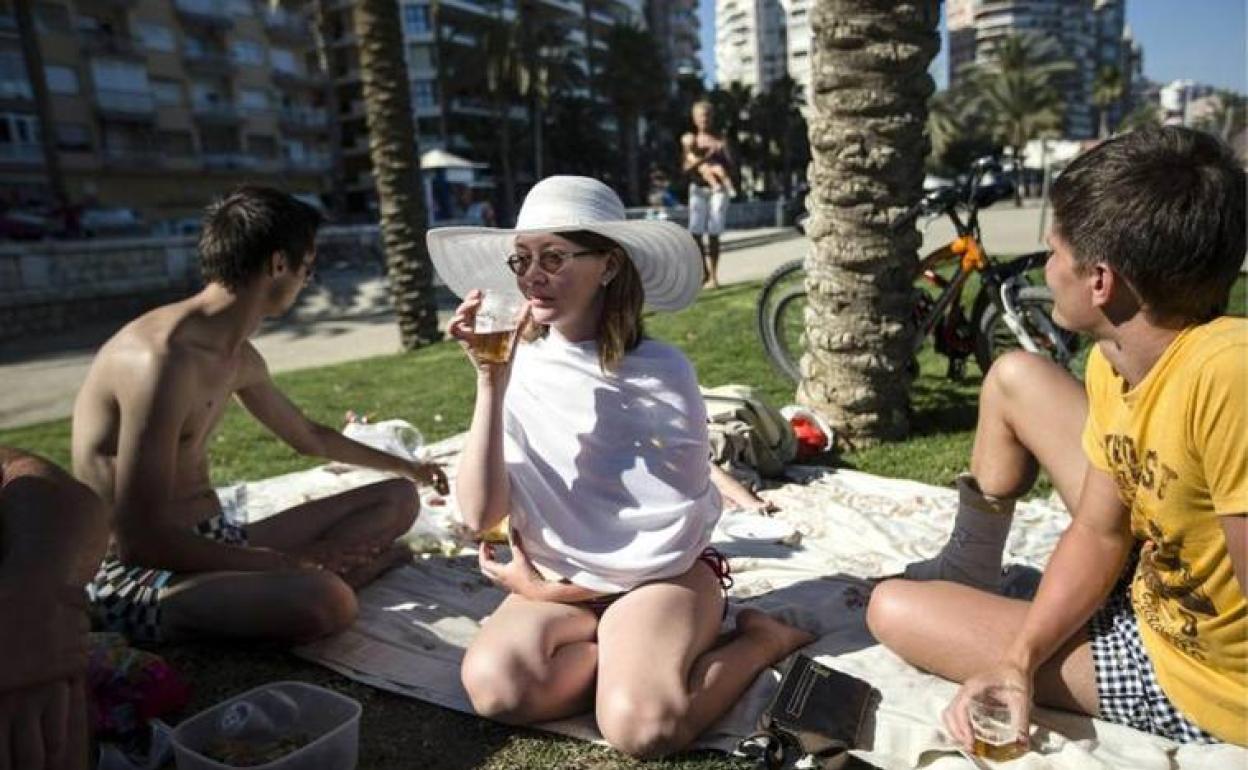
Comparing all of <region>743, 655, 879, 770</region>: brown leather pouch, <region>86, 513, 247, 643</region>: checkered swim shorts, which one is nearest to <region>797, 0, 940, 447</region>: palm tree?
<region>743, 655, 879, 770</region>: brown leather pouch

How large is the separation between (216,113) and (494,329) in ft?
180

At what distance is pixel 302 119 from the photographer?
182 ft

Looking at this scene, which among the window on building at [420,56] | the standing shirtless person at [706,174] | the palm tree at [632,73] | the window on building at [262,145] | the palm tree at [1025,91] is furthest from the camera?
the palm tree at [1025,91]

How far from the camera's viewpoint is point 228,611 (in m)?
2.92

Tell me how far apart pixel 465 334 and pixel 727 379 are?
4.91 m

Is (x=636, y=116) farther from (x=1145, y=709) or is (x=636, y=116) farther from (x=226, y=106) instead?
(x=1145, y=709)

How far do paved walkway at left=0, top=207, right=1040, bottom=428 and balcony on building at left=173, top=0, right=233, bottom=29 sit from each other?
36.2 m

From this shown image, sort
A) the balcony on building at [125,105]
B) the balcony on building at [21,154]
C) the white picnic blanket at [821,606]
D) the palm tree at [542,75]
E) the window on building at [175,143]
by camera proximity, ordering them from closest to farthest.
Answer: the white picnic blanket at [821,606] → the balcony on building at [21,154] → the balcony on building at [125,105] → the window on building at [175,143] → the palm tree at [542,75]

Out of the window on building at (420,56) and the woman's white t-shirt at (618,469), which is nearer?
the woman's white t-shirt at (618,469)

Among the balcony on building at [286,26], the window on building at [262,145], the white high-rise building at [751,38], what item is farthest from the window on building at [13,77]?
the white high-rise building at [751,38]

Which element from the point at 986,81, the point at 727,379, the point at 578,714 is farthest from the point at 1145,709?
the point at 986,81

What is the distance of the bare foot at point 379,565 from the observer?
11.6 feet

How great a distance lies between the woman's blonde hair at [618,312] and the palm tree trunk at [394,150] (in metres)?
7.87

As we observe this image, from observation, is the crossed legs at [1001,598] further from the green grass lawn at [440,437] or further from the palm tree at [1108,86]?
the palm tree at [1108,86]
